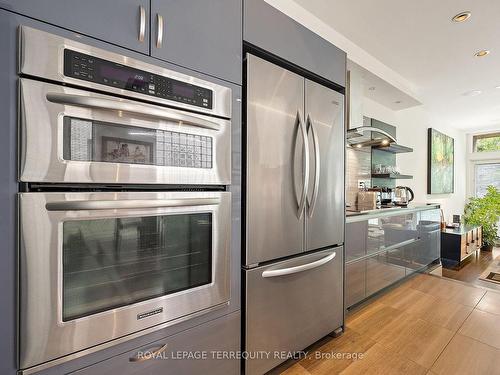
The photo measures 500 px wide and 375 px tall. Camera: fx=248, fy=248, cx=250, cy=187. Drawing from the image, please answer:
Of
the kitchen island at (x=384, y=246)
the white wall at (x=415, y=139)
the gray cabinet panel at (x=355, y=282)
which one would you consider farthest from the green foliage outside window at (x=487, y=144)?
the gray cabinet panel at (x=355, y=282)

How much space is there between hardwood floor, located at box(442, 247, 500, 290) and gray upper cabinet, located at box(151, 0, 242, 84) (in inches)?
166

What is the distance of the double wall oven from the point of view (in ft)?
2.50

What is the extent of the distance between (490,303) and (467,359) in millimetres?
1272

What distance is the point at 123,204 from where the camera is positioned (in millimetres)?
898

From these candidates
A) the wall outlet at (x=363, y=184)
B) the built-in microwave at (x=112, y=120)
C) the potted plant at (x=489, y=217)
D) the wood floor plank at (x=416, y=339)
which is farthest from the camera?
the potted plant at (x=489, y=217)

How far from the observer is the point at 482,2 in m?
1.98

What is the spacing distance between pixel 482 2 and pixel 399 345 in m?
2.76

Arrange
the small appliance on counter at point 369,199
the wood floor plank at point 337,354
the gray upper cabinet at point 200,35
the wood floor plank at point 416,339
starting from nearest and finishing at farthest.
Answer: the gray upper cabinet at point 200,35, the wood floor plank at point 337,354, the wood floor plank at point 416,339, the small appliance on counter at point 369,199

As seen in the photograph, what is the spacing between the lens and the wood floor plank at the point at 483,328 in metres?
1.91

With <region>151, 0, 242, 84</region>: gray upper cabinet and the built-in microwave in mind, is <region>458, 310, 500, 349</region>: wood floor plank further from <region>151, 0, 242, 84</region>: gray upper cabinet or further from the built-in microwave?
<region>151, 0, 242, 84</region>: gray upper cabinet

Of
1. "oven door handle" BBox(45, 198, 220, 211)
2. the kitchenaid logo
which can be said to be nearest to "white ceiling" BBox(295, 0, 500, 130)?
"oven door handle" BBox(45, 198, 220, 211)

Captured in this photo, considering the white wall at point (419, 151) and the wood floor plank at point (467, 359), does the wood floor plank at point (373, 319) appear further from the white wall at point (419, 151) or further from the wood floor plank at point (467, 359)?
the white wall at point (419, 151)

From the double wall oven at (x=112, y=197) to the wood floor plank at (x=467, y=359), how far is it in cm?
161

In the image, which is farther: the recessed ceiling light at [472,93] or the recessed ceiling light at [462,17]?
the recessed ceiling light at [472,93]
